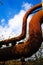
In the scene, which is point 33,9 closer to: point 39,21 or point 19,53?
point 39,21

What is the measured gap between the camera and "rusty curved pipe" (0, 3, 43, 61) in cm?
793

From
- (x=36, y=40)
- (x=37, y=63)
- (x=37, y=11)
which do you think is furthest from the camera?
(x=37, y=63)

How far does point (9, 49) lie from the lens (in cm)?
805

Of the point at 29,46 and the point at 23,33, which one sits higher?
the point at 23,33

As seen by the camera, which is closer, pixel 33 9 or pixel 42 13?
pixel 42 13

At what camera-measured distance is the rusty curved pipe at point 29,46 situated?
793 cm

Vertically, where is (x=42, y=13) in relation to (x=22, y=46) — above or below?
above

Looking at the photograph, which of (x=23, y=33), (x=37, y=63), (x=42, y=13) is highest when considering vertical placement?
(x=42, y=13)

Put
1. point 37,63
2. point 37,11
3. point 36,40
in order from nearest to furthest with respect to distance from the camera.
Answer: point 36,40 < point 37,11 < point 37,63

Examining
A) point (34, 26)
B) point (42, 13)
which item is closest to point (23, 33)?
point (34, 26)

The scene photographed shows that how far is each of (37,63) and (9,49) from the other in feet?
7.26

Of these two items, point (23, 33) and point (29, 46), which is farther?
point (23, 33)

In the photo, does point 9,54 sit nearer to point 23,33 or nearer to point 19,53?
point 19,53

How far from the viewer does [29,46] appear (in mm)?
7938
